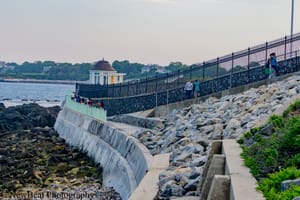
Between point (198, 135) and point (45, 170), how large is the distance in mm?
8958

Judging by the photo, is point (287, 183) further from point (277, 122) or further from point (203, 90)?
point (203, 90)

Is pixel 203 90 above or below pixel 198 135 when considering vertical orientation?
above

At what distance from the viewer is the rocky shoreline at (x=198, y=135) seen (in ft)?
23.7

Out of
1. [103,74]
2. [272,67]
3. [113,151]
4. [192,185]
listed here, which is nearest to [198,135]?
[192,185]

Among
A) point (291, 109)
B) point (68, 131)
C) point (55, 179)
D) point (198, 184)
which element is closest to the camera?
point (198, 184)

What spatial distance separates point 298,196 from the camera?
3885 mm

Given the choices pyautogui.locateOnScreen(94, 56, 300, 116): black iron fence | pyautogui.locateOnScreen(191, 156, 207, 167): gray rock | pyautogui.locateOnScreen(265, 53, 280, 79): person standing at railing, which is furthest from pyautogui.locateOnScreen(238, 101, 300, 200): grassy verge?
pyautogui.locateOnScreen(94, 56, 300, 116): black iron fence

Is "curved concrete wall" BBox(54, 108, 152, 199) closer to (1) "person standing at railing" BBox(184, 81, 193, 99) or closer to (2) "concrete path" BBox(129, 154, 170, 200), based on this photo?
(2) "concrete path" BBox(129, 154, 170, 200)

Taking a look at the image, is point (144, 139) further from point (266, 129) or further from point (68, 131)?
point (68, 131)

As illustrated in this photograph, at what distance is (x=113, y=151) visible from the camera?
663 inches

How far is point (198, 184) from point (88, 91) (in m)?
29.4

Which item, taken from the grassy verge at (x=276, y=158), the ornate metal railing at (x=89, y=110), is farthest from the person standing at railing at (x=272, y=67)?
the grassy verge at (x=276, y=158)

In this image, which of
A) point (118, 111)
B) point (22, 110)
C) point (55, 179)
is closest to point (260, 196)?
point (55, 179)

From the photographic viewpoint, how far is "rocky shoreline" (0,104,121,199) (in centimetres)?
1495
